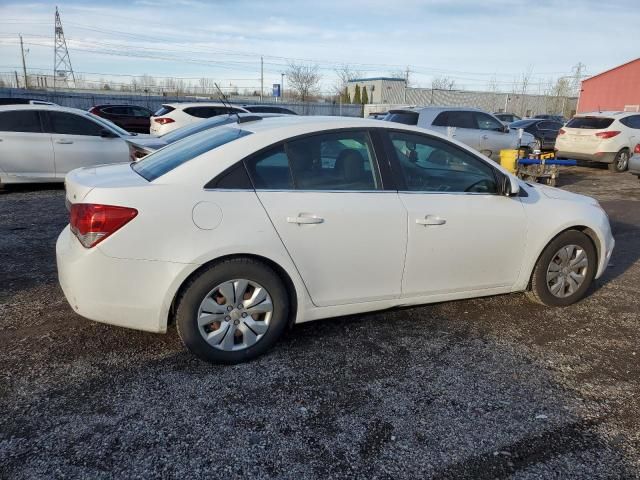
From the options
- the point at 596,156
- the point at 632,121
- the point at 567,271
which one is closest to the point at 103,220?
the point at 567,271

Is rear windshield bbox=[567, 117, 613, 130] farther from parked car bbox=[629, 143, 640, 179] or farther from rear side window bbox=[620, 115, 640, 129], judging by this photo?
parked car bbox=[629, 143, 640, 179]

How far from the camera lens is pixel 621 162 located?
552 inches

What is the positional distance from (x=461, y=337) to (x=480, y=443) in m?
1.26

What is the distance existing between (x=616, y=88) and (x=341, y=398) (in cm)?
3705

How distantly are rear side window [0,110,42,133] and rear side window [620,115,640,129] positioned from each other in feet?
46.2

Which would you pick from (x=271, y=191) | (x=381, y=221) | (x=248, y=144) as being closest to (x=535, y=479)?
(x=381, y=221)

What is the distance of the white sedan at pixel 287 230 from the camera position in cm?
302

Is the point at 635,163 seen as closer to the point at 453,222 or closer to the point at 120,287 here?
the point at 453,222

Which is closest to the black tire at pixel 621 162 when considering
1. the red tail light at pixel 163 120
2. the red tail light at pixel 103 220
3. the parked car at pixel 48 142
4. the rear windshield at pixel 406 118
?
the rear windshield at pixel 406 118

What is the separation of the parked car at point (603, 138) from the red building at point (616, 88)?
18665 mm

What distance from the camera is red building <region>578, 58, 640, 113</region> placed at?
3117cm

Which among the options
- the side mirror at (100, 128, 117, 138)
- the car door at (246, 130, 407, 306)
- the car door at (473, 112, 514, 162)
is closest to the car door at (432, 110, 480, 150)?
the car door at (473, 112, 514, 162)

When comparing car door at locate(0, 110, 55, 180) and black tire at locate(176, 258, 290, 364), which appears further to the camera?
car door at locate(0, 110, 55, 180)

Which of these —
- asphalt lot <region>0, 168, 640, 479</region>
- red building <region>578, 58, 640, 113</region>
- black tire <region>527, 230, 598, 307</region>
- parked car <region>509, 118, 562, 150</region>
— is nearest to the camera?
asphalt lot <region>0, 168, 640, 479</region>
